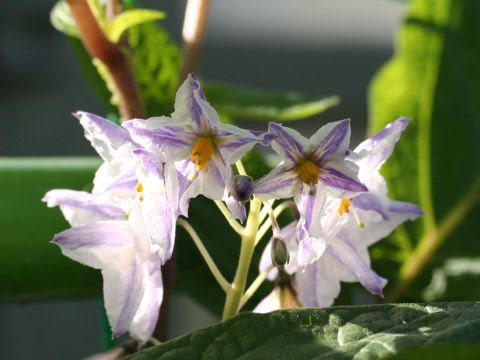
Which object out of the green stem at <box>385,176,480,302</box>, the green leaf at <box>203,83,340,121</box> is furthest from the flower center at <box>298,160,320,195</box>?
the green stem at <box>385,176,480,302</box>

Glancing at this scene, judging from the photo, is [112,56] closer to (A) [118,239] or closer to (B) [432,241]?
(A) [118,239]

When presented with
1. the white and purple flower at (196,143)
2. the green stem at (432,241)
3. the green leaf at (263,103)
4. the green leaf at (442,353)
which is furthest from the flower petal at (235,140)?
the green stem at (432,241)

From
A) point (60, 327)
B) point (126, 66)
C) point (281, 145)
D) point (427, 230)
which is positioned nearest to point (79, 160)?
point (126, 66)

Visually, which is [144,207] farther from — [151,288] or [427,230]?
[427,230]

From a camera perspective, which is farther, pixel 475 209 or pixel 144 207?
pixel 475 209

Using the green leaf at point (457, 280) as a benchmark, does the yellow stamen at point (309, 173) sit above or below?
above

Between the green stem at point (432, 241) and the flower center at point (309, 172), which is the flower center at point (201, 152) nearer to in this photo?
the flower center at point (309, 172)

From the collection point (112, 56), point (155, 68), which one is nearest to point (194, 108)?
point (112, 56)
